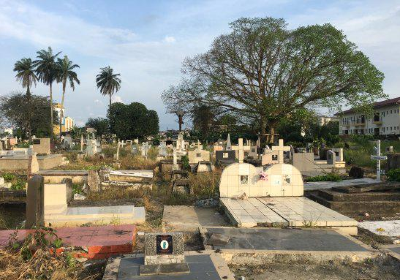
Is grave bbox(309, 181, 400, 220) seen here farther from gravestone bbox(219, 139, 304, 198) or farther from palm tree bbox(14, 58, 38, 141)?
palm tree bbox(14, 58, 38, 141)

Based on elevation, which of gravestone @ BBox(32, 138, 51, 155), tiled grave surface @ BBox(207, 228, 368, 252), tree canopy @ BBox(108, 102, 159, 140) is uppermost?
tree canopy @ BBox(108, 102, 159, 140)

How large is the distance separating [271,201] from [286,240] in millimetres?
2713

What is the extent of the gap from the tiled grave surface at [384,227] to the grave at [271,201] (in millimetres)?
604

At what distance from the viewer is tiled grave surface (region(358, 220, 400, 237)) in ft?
21.6

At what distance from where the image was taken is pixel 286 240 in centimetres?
556

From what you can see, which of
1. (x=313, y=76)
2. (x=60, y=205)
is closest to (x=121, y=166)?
(x=60, y=205)

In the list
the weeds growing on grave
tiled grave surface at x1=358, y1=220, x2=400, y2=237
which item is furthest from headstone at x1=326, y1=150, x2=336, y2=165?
the weeds growing on grave

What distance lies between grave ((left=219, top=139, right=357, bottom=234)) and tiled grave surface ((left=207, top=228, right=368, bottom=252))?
1.21ft

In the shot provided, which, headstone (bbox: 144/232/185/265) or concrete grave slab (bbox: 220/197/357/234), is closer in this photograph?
headstone (bbox: 144/232/185/265)

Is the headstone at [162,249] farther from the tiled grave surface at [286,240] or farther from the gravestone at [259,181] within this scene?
the gravestone at [259,181]

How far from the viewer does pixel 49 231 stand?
480 cm

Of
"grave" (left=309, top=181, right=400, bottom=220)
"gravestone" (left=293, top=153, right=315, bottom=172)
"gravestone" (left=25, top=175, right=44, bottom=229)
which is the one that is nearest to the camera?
"gravestone" (left=25, top=175, right=44, bottom=229)

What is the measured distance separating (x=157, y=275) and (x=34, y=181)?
256 cm

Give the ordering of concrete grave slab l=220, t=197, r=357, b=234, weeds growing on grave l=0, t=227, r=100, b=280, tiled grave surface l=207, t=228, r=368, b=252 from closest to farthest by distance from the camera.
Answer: weeds growing on grave l=0, t=227, r=100, b=280 < tiled grave surface l=207, t=228, r=368, b=252 < concrete grave slab l=220, t=197, r=357, b=234
